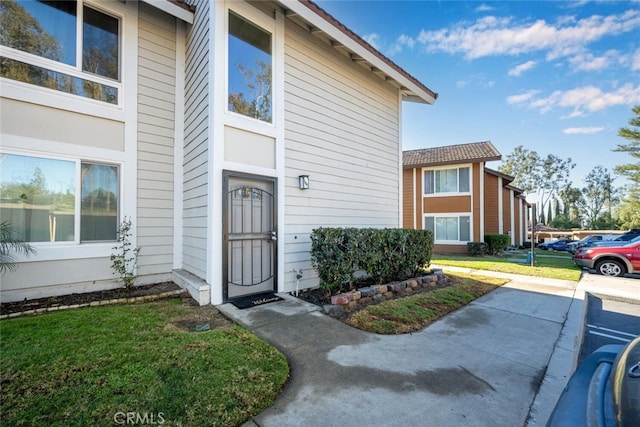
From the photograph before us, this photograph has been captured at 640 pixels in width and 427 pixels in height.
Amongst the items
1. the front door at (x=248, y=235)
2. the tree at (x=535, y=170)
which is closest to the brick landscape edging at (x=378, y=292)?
the front door at (x=248, y=235)

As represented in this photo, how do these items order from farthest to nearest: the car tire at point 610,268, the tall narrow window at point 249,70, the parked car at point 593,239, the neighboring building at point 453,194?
1. the parked car at point 593,239
2. the neighboring building at point 453,194
3. the car tire at point 610,268
4. the tall narrow window at point 249,70

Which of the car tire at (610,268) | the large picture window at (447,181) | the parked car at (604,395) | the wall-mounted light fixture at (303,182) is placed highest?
the large picture window at (447,181)

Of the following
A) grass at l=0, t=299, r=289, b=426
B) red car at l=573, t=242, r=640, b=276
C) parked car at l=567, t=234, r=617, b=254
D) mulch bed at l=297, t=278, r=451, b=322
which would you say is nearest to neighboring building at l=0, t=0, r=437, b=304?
mulch bed at l=297, t=278, r=451, b=322

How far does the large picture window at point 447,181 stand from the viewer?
15.3 metres

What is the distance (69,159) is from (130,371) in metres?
3.97

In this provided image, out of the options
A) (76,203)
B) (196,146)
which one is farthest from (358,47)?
(76,203)

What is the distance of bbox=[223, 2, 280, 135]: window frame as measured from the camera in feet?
15.4

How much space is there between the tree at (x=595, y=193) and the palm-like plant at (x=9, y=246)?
63.2m

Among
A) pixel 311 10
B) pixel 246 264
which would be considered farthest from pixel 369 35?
pixel 246 264

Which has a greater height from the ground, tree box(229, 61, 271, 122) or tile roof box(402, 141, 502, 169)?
tile roof box(402, 141, 502, 169)

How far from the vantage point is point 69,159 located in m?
4.54

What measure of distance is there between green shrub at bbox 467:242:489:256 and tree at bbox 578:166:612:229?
46345mm

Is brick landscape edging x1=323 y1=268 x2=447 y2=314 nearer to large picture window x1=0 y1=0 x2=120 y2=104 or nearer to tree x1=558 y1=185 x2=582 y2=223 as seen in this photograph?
large picture window x1=0 y1=0 x2=120 y2=104

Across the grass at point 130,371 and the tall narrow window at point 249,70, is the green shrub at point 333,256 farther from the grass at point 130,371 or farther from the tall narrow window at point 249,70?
the tall narrow window at point 249,70
